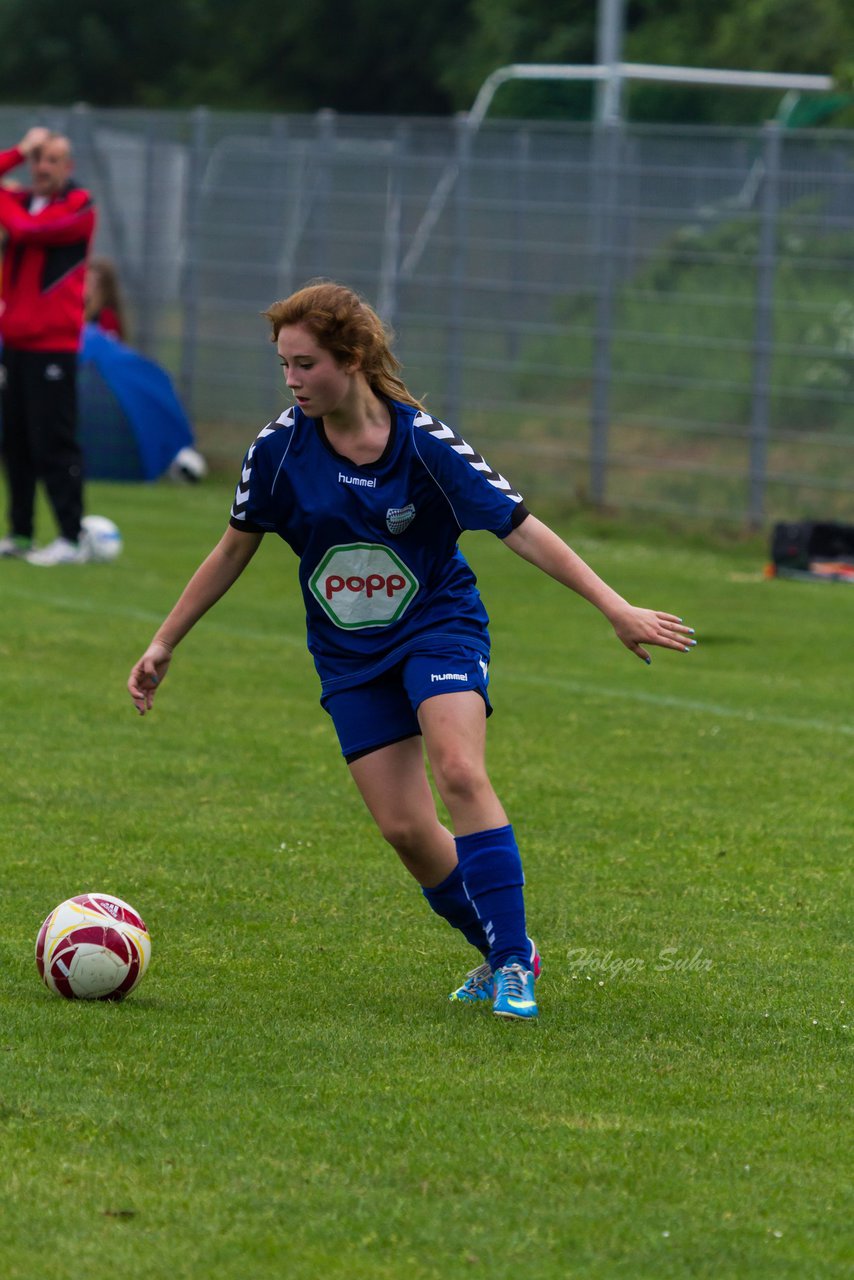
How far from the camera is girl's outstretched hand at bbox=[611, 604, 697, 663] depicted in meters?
4.99

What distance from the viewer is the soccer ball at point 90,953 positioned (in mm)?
5207

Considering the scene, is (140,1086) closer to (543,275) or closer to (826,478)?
(826,478)

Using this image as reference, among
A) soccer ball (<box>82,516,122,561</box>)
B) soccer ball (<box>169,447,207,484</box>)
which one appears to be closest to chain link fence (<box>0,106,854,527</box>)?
soccer ball (<box>169,447,207,484</box>)

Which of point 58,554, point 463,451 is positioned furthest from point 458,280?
point 463,451

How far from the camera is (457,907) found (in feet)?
17.9

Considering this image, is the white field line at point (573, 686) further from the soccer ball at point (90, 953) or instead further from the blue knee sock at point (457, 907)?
the soccer ball at point (90, 953)

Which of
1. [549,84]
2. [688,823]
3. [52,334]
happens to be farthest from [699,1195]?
[549,84]

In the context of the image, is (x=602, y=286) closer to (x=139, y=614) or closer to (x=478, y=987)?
(x=139, y=614)

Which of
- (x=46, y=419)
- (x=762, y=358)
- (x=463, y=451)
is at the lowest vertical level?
(x=46, y=419)

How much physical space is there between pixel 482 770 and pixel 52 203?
372 inches

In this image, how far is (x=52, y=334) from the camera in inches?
539

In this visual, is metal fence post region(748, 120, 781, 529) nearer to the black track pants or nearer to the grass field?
the black track pants

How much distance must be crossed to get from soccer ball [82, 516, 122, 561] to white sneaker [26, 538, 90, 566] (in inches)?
5.7

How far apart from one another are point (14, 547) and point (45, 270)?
188 cm
